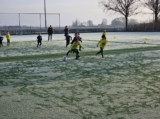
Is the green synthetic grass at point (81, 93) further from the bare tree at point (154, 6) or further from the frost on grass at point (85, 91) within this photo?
the bare tree at point (154, 6)

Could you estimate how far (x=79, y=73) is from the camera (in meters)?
8.76

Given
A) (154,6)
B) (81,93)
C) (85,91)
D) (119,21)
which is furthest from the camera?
(119,21)

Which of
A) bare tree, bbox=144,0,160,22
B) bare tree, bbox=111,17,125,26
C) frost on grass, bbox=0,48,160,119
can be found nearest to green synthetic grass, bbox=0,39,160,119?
frost on grass, bbox=0,48,160,119

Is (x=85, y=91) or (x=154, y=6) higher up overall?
(x=154, y=6)

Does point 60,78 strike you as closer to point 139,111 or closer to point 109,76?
point 109,76

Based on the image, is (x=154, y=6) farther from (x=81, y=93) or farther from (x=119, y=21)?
(x=81, y=93)

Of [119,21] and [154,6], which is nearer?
[154,6]

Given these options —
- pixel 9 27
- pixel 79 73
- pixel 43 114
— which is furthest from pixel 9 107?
pixel 9 27

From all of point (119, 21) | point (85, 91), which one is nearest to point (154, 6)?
point (119, 21)

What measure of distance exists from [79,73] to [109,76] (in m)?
1.20

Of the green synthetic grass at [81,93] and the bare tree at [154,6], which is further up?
the bare tree at [154,6]

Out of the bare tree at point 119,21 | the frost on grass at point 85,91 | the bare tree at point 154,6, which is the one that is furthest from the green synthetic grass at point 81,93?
the bare tree at point 119,21

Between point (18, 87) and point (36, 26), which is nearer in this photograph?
point (18, 87)

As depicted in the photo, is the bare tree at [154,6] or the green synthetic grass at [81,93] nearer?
the green synthetic grass at [81,93]
